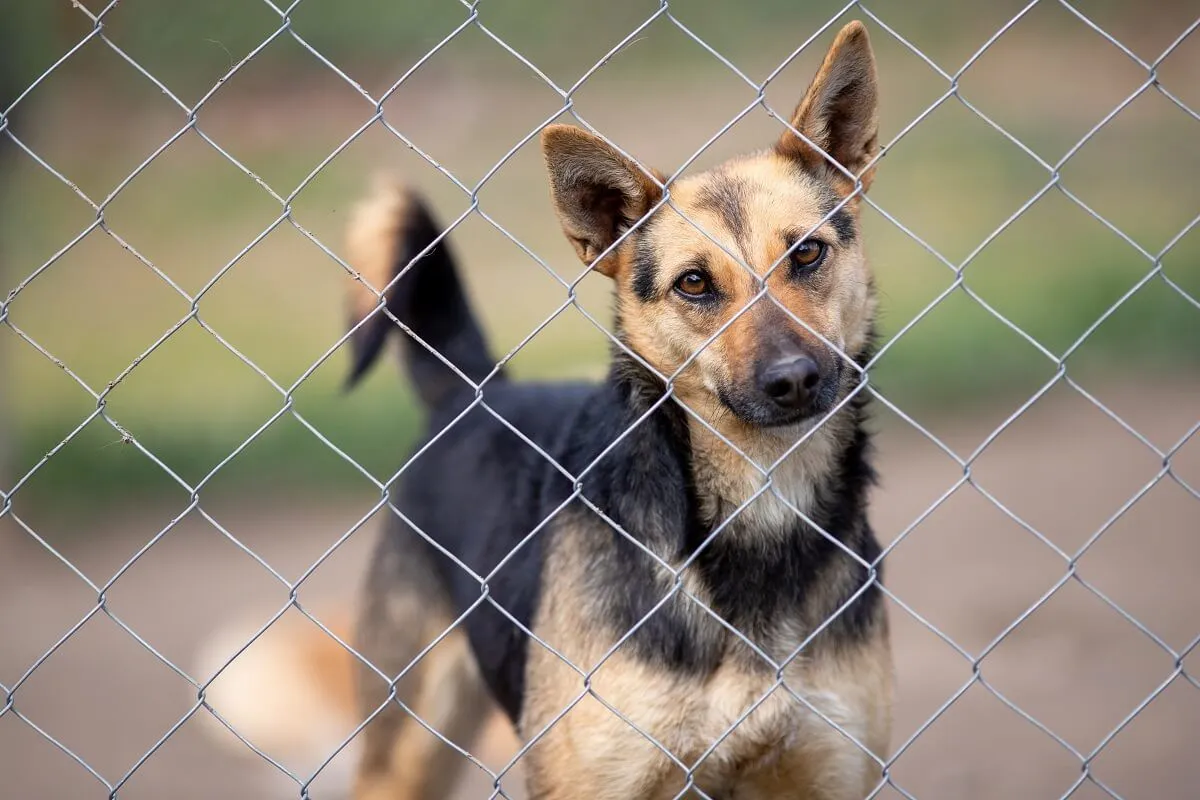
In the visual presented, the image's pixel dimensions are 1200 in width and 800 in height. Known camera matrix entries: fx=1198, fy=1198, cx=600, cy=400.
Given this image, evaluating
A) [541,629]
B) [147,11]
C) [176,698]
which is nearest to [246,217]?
[147,11]

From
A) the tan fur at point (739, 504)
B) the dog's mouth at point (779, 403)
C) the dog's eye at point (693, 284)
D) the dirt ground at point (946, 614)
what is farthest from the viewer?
the dirt ground at point (946, 614)

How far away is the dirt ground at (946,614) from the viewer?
14.4ft

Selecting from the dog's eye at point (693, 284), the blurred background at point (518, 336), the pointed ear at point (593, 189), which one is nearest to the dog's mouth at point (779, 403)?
the dog's eye at point (693, 284)

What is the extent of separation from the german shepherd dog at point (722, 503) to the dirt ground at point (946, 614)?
80 centimetres

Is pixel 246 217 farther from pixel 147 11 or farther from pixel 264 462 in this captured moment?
pixel 264 462

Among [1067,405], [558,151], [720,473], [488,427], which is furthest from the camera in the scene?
[1067,405]

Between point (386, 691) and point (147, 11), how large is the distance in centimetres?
728

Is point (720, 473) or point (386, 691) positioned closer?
point (720, 473)

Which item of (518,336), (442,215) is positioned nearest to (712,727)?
(518,336)

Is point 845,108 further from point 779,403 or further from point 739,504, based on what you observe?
point 739,504

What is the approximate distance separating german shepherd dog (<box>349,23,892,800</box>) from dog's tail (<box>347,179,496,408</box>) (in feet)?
2.73

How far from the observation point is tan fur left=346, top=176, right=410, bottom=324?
12.0 ft

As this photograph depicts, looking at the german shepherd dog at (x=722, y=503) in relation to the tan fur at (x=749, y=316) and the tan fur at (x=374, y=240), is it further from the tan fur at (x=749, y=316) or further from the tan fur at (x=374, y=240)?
the tan fur at (x=374, y=240)

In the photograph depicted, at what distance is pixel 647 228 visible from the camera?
9.41 ft
